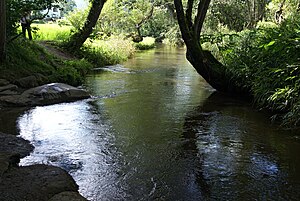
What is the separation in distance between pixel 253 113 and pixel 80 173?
15.1ft

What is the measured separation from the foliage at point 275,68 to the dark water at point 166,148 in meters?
0.44

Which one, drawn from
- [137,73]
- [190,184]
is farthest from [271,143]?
[137,73]

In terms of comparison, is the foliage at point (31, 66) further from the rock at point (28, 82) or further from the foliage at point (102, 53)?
the foliage at point (102, 53)

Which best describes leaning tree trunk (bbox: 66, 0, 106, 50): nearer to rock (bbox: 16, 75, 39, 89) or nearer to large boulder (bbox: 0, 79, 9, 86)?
rock (bbox: 16, 75, 39, 89)

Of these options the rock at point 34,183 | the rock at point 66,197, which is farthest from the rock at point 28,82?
the rock at point 66,197

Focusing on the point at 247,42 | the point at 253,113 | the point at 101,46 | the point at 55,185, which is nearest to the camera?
the point at 55,185

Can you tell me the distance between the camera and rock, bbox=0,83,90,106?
7918mm

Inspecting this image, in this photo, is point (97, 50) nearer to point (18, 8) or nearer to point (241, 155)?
point (18, 8)

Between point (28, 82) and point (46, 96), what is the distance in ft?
4.25

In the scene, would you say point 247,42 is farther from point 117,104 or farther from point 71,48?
point 71,48

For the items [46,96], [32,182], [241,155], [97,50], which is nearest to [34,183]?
Answer: [32,182]

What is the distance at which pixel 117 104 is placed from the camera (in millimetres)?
8312

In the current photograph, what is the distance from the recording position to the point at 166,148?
5.36 metres

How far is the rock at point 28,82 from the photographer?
9.05m
